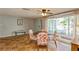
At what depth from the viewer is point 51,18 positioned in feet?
5.77

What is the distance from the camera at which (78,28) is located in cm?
167

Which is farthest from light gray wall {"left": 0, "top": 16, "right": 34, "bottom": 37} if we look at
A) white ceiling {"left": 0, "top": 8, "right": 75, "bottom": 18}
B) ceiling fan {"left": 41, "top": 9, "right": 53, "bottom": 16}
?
ceiling fan {"left": 41, "top": 9, "right": 53, "bottom": 16}

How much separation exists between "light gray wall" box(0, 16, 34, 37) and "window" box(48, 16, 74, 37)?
290 millimetres

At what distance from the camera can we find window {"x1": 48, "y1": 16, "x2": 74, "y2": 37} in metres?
1.70

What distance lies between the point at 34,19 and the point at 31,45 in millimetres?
385

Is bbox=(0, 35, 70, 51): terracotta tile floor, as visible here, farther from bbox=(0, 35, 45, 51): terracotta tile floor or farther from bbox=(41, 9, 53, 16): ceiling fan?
bbox=(41, 9, 53, 16): ceiling fan

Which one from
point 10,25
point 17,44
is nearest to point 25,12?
point 10,25

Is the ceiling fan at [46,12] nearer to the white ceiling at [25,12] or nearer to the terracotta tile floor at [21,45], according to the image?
the white ceiling at [25,12]

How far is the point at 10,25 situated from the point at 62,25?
76cm

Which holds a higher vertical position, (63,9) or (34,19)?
(63,9)
